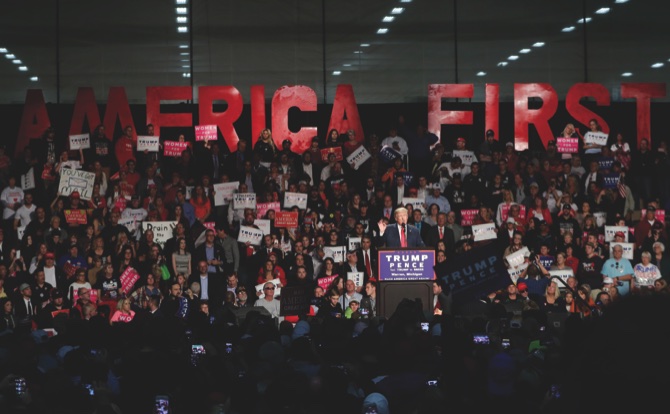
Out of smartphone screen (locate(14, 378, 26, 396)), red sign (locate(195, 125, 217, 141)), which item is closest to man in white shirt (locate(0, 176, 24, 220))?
red sign (locate(195, 125, 217, 141))

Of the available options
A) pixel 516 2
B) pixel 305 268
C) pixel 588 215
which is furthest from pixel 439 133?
pixel 305 268

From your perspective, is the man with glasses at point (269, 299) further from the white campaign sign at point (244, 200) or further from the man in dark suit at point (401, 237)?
the man in dark suit at point (401, 237)

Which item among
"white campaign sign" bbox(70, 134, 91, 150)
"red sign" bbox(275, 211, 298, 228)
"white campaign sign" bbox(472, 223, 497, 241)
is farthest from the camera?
"white campaign sign" bbox(70, 134, 91, 150)

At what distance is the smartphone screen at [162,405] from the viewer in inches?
266

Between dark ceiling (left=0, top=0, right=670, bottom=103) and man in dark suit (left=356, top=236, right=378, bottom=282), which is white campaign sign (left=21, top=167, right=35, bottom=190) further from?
man in dark suit (left=356, top=236, right=378, bottom=282)

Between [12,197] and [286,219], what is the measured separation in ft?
17.3

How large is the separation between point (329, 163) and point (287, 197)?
1899 millimetres

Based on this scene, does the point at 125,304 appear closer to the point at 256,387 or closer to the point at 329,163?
the point at 329,163

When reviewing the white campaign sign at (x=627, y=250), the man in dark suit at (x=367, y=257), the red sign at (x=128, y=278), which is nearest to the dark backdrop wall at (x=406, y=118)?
the white campaign sign at (x=627, y=250)

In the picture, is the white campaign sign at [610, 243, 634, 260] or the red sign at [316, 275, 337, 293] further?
the white campaign sign at [610, 243, 634, 260]

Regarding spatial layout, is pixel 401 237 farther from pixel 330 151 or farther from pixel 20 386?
pixel 330 151

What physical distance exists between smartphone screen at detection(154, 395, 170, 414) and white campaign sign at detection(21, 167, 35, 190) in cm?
1485

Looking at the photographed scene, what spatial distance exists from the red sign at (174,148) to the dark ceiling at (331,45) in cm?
379

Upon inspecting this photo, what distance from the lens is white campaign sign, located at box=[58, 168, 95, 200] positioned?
65.4 feet
